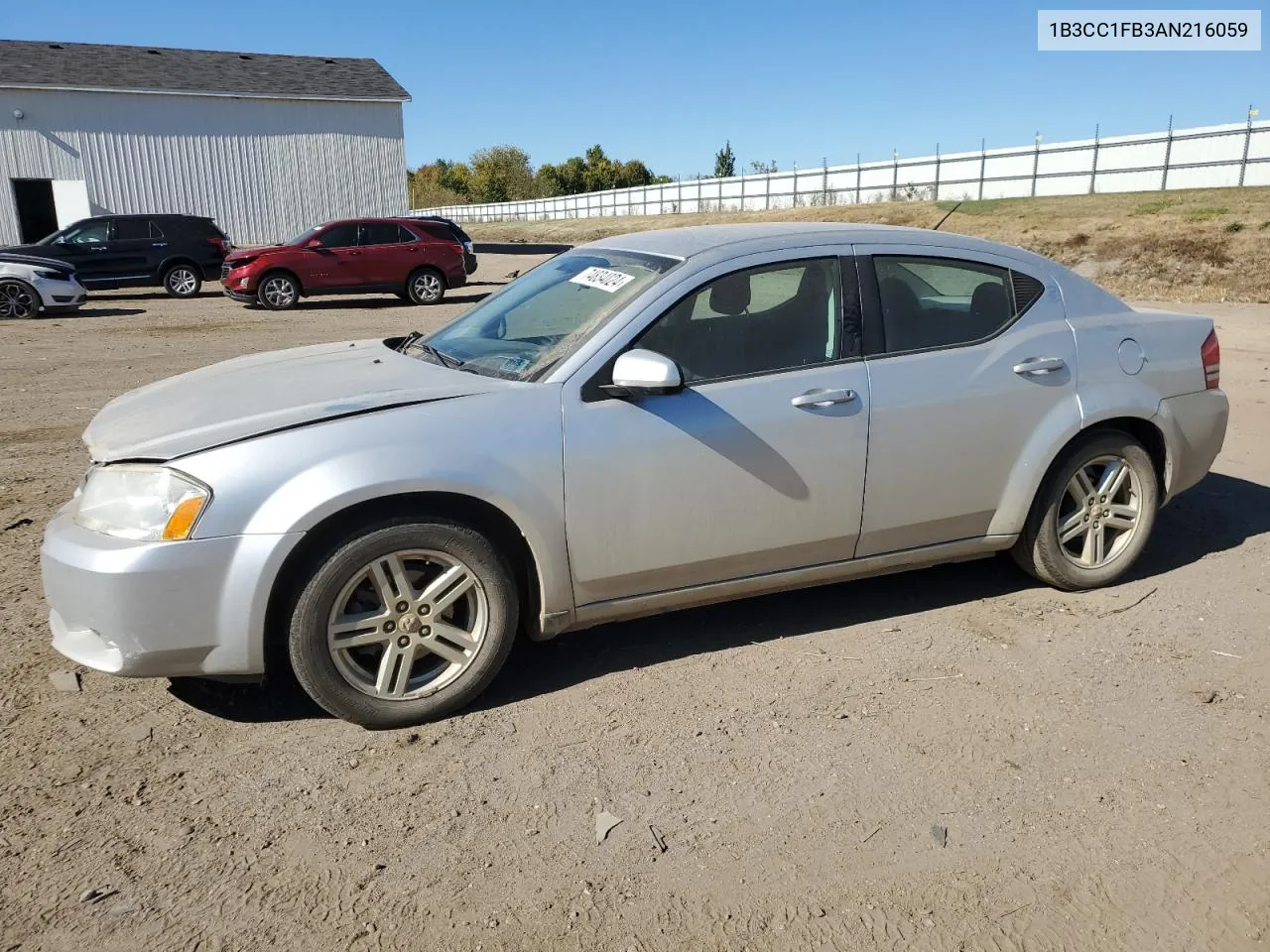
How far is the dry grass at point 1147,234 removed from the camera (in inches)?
845

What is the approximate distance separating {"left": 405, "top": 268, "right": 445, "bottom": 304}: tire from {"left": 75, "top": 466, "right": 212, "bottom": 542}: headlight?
57.5ft

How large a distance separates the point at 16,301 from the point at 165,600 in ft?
54.8

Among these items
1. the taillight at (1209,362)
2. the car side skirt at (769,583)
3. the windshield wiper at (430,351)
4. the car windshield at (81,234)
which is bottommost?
the car side skirt at (769,583)

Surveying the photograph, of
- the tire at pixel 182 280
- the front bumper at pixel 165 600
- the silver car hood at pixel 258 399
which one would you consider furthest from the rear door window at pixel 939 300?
the tire at pixel 182 280

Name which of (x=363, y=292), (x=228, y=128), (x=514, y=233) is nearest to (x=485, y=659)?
(x=363, y=292)

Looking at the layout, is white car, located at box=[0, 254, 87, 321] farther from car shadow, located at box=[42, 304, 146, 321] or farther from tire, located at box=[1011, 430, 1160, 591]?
tire, located at box=[1011, 430, 1160, 591]

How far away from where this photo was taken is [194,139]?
31.8 meters

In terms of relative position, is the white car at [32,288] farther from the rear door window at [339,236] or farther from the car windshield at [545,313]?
the car windshield at [545,313]

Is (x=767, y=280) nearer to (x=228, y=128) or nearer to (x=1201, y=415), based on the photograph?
(x=1201, y=415)

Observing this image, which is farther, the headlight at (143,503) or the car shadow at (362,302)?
the car shadow at (362,302)

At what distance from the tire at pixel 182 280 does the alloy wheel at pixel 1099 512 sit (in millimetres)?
20989

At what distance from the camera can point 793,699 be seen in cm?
380

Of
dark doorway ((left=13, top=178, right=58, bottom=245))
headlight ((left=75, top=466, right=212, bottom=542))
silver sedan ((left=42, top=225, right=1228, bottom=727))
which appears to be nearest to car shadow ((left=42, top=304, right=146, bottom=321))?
dark doorway ((left=13, top=178, right=58, bottom=245))

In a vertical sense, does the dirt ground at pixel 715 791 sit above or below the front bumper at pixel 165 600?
below
